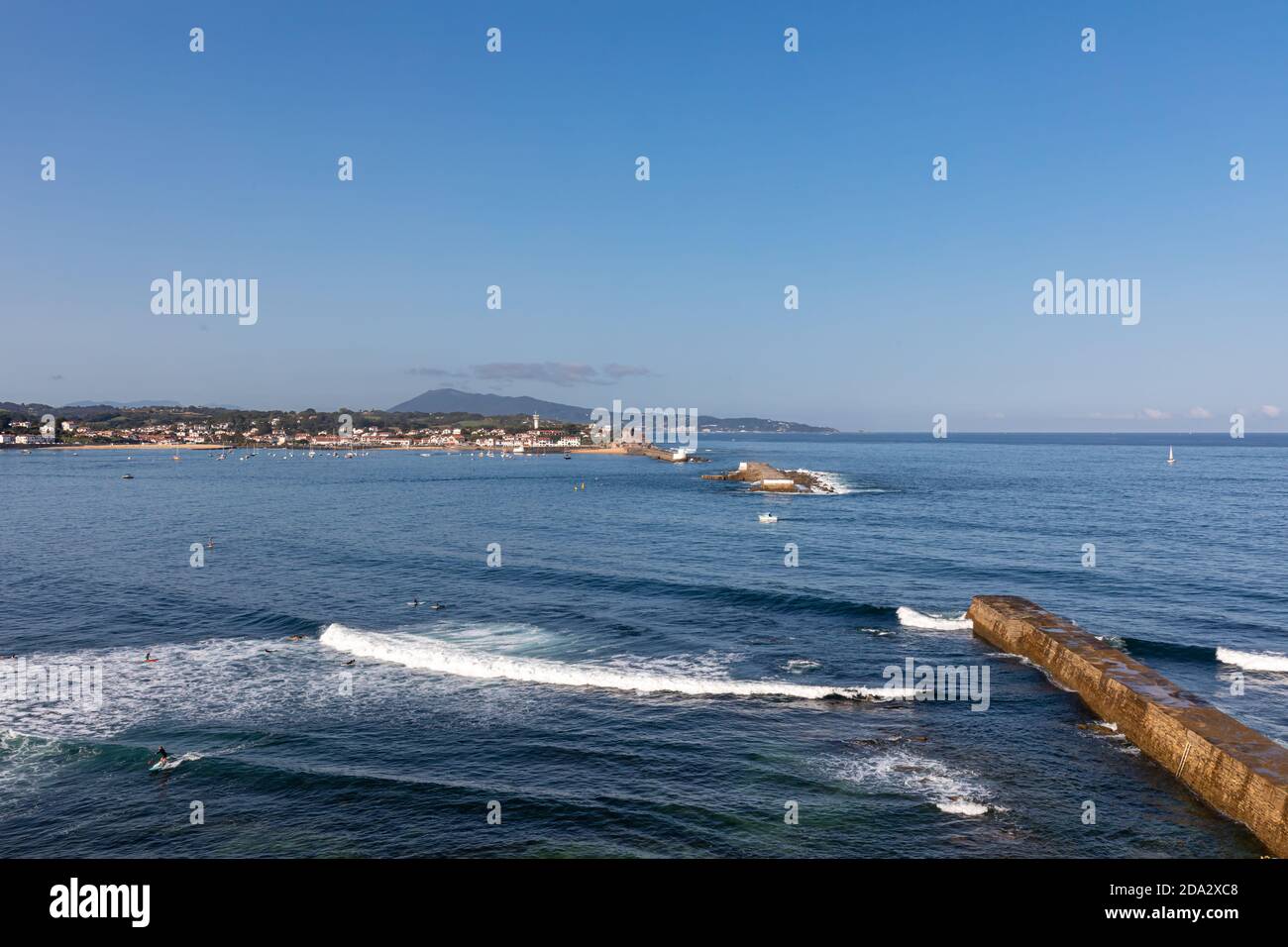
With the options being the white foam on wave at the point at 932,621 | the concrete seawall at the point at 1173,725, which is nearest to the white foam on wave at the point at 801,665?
the white foam on wave at the point at 932,621

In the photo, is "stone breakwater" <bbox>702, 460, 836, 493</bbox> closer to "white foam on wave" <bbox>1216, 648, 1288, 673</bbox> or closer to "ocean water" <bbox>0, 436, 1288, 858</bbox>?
"ocean water" <bbox>0, 436, 1288, 858</bbox>

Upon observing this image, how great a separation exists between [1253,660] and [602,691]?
96.4 ft

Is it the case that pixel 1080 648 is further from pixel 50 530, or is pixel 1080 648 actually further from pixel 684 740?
pixel 50 530

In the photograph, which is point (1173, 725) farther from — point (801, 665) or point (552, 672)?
point (552, 672)

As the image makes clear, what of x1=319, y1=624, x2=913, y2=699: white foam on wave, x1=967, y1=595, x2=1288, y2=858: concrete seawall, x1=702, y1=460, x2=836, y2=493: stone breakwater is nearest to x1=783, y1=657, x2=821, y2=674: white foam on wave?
x1=319, y1=624, x2=913, y2=699: white foam on wave

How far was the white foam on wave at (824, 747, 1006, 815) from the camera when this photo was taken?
22328 mm

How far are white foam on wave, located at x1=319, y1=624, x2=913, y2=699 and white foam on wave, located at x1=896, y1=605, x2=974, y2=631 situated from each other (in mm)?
10773

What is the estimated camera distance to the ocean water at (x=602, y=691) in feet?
70.2

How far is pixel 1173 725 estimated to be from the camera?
25.4m

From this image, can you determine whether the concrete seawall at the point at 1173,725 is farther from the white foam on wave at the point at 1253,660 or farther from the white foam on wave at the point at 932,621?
the white foam on wave at the point at 1253,660

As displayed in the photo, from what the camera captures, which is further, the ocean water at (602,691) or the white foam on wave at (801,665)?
the white foam on wave at (801,665)

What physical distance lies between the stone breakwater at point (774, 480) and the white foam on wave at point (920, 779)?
96.2 metres
